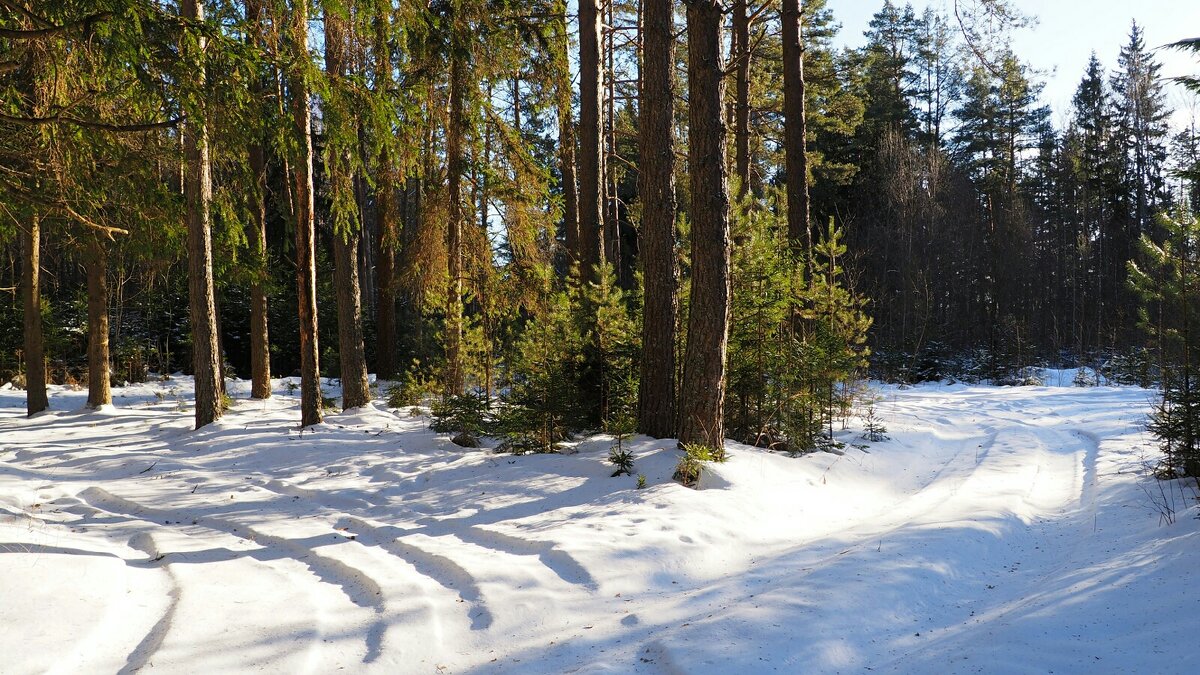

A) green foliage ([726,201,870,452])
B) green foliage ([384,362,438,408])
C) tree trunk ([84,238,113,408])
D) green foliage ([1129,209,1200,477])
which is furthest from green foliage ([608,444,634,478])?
tree trunk ([84,238,113,408])

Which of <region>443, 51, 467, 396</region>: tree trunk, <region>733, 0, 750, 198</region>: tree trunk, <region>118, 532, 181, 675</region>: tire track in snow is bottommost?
<region>118, 532, 181, 675</region>: tire track in snow

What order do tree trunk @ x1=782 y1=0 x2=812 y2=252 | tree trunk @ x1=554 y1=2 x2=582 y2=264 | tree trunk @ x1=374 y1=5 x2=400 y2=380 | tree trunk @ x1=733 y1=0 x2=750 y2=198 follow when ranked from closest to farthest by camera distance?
tree trunk @ x1=374 y1=5 x2=400 y2=380 → tree trunk @ x1=554 y1=2 x2=582 y2=264 → tree trunk @ x1=782 y1=0 x2=812 y2=252 → tree trunk @ x1=733 y1=0 x2=750 y2=198

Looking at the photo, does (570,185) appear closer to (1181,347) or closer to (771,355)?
(771,355)

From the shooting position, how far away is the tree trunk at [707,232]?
21.4ft

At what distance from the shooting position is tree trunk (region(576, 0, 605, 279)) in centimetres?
1001

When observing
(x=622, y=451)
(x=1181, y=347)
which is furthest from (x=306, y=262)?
(x=1181, y=347)

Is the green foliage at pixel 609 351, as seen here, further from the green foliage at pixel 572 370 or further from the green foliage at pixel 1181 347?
the green foliage at pixel 1181 347

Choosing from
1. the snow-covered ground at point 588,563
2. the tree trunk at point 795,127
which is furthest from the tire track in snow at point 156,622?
the tree trunk at point 795,127

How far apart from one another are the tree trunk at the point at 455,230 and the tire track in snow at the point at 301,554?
4021mm

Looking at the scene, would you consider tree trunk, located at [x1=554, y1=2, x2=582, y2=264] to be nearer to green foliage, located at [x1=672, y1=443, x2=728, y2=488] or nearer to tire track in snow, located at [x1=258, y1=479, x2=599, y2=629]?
green foliage, located at [x1=672, y1=443, x2=728, y2=488]

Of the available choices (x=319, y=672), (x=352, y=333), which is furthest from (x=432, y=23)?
(x=319, y=672)

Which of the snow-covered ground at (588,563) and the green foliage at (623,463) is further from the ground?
the green foliage at (623,463)

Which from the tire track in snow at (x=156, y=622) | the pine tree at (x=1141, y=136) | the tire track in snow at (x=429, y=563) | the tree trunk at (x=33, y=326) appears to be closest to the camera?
the tire track in snow at (x=156, y=622)

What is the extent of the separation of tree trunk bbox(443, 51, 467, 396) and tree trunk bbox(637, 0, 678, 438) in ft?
10.2
